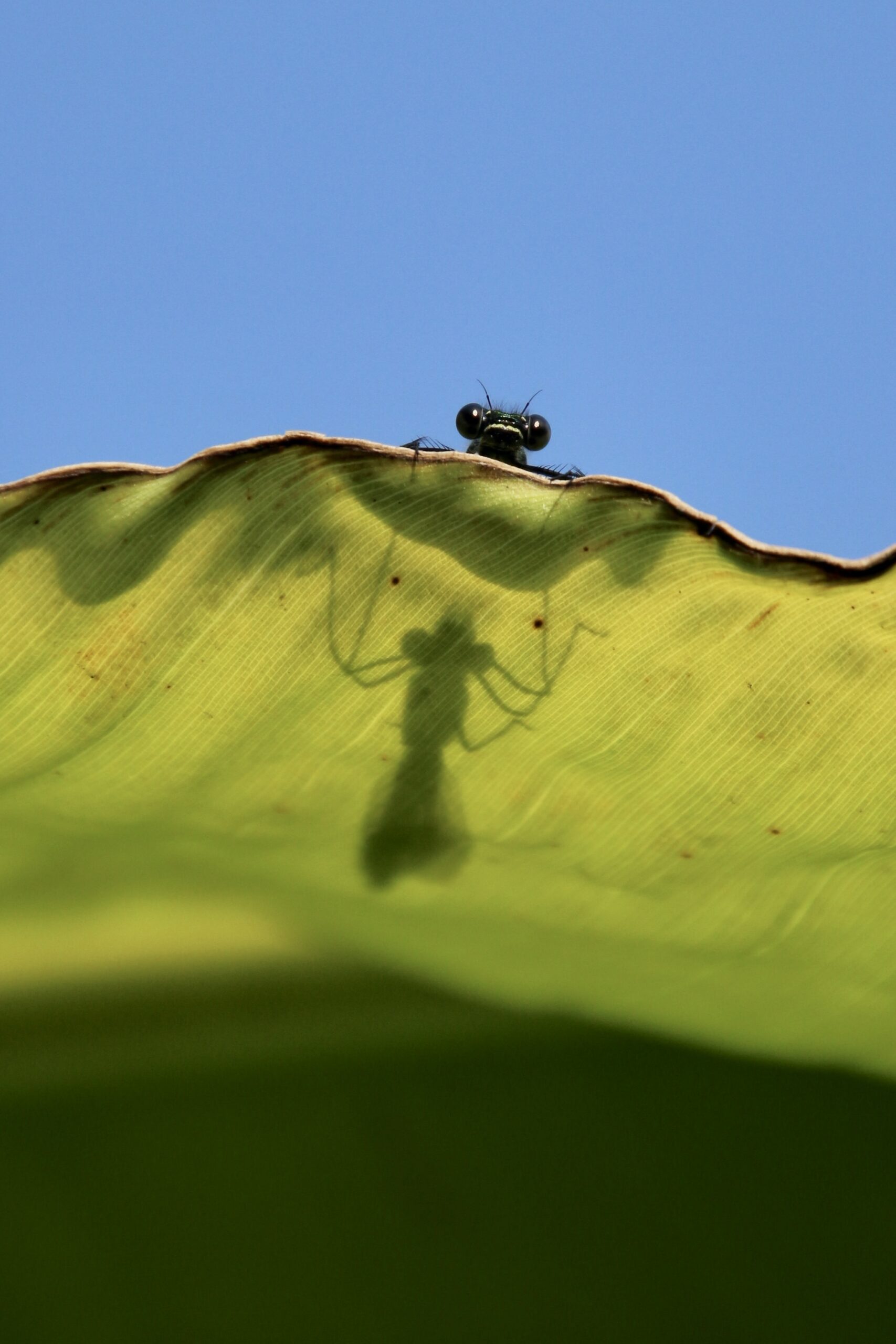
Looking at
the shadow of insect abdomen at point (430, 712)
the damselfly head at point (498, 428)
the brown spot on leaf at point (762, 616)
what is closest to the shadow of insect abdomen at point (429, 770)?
the shadow of insect abdomen at point (430, 712)

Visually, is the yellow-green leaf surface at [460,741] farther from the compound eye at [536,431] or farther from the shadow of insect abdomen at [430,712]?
the compound eye at [536,431]

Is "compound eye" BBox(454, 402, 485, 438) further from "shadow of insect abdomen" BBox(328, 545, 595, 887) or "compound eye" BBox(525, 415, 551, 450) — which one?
"shadow of insect abdomen" BBox(328, 545, 595, 887)

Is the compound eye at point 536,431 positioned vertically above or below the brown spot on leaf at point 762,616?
above

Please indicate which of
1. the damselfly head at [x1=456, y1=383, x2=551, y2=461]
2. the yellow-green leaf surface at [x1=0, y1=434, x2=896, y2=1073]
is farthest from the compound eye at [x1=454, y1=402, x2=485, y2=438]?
the yellow-green leaf surface at [x1=0, y1=434, x2=896, y2=1073]

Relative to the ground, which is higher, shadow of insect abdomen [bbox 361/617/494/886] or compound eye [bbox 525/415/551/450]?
compound eye [bbox 525/415/551/450]

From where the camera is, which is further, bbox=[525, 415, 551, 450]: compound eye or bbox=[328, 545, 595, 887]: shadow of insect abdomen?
bbox=[525, 415, 551, 450]: compound eye

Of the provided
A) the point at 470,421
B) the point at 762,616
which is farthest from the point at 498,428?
the point at 762,616
